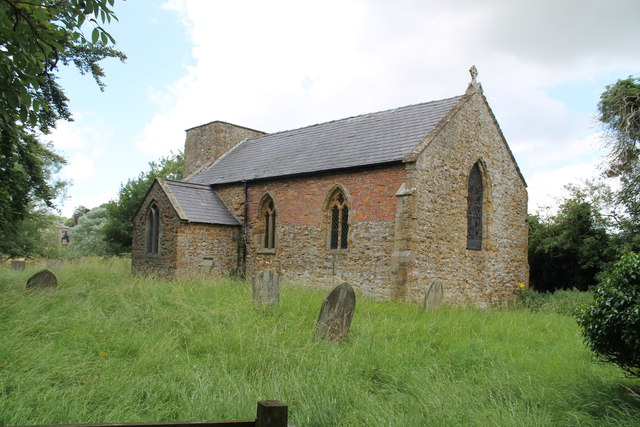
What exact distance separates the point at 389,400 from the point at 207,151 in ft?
73.0

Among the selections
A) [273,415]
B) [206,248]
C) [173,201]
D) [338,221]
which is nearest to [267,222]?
[206,248]

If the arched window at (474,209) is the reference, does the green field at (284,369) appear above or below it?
below

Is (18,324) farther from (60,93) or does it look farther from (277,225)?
(277,225)

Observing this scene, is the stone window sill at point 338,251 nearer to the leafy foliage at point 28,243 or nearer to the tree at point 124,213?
the tree at point 124,213

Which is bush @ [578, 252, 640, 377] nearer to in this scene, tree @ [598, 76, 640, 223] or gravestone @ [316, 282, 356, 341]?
gravestone @ [316, 282, 356, 341]

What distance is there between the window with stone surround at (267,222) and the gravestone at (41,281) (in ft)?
28.5

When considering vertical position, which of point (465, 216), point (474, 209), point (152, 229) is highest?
point (474, 209)

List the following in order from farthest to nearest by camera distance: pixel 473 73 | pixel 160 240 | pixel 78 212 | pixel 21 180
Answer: pixel 78 212 < pixel 160 240 < pixel 473 73 < pixel 21 180

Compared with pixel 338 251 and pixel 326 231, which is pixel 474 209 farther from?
pixel 326 231

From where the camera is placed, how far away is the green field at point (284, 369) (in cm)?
499

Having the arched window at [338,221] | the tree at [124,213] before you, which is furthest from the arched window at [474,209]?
the tree at [124,213]

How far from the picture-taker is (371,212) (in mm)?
15547

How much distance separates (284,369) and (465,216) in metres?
11.7

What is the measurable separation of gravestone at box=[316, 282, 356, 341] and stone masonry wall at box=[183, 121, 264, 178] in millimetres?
17545
